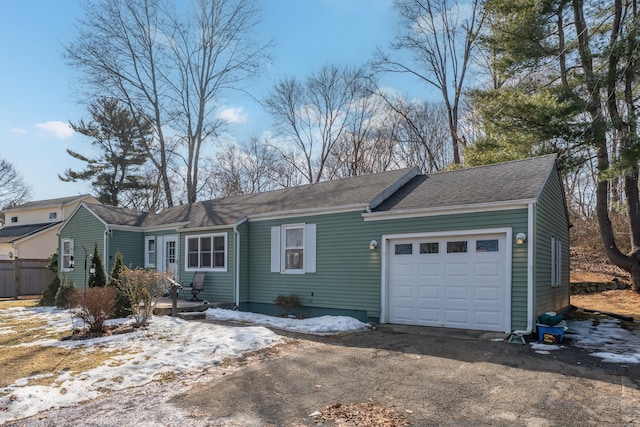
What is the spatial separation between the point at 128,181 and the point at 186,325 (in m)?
25.9

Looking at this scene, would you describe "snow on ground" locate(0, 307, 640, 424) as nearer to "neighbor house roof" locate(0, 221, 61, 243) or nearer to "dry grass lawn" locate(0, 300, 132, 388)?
"dry grass lawn" locate(0, 300, 132, 388)

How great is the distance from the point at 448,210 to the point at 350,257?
2.77 m

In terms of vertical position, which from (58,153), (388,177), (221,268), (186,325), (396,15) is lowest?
(186,325)

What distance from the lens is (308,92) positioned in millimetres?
28984

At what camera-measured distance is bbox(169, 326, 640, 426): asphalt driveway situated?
4430 mm

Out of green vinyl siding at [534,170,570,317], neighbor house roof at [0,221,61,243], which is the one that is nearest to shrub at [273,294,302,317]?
green vinyl siding at [534,170,570,317]

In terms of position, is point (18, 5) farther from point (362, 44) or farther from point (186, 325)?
point (362, 44)

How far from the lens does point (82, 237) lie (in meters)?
17.9

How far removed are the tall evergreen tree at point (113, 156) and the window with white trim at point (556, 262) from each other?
28878 millimetres

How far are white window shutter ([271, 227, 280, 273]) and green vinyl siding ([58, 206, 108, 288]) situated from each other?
8261mm

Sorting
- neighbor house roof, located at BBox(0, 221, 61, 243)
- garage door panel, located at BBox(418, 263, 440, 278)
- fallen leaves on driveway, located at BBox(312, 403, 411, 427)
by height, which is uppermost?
neighbor house roof, located at BBox(0, 221, 61, 243)

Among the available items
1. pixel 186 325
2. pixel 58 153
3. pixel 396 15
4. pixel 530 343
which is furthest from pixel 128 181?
pixel 530 343

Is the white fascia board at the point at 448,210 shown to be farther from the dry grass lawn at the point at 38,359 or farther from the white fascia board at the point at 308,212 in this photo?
the dry grass lawn at the point at 38,359

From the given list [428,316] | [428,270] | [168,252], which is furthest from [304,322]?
[168,252]
